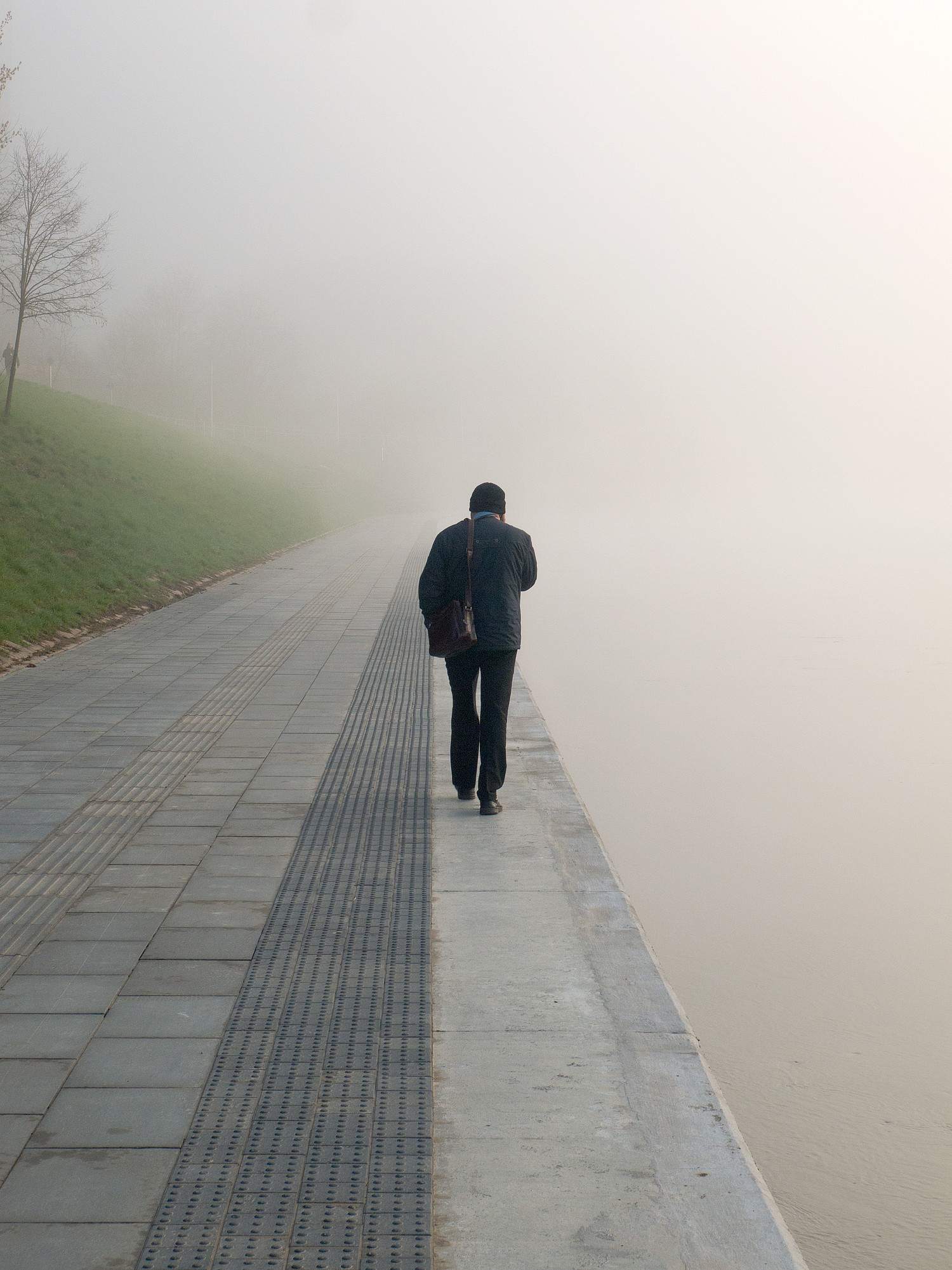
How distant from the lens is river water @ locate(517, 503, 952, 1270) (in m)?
3.90

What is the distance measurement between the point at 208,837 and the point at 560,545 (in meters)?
32.8

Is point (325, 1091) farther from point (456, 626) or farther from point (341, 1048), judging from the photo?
point (456, 626)

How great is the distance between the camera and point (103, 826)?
18.5 feet

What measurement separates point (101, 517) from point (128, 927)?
15.6m

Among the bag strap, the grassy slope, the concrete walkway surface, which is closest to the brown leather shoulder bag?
the bag strap

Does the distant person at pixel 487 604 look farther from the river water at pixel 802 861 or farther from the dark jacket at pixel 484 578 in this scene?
the river water at pixel 802 861

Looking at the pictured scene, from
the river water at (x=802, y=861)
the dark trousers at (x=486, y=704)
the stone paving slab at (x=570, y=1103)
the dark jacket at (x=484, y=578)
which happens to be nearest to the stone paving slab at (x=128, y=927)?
the stone paving slab at (x=570, y=1103)

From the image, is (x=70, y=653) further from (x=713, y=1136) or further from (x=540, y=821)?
(x=713, y=1136)

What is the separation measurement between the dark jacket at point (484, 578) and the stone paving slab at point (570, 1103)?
141 centimetres

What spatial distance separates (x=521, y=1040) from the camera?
3.46 meters

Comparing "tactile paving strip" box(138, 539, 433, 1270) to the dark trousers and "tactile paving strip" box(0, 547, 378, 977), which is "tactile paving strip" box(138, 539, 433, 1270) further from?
"tactile paving strip" box(0, 547, 378, 977)

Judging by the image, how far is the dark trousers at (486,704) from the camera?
5812mm

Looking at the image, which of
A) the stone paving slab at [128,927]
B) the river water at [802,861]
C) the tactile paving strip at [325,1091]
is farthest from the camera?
the river water at [802,861]

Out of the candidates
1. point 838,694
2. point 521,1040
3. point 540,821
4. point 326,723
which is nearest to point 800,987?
point 540,821
